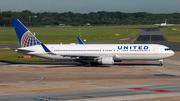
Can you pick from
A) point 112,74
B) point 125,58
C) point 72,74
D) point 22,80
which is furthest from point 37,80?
point 125,58

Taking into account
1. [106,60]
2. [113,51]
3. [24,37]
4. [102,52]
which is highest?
[24,37]

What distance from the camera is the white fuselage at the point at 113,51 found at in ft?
155

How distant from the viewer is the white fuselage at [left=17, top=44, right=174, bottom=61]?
47344 mm

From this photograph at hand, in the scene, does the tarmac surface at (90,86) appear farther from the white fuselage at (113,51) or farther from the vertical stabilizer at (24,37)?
the vertical stabilizer at (24,37)

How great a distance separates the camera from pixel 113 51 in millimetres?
47781

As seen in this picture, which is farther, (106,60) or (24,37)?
(24,37)

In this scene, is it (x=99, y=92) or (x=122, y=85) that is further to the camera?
(x=122, y=85)

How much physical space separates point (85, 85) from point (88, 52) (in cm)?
1810

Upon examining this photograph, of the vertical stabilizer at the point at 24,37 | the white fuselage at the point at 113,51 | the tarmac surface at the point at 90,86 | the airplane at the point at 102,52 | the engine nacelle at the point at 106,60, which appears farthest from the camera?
the vertical stabilizer at the point at 24,37

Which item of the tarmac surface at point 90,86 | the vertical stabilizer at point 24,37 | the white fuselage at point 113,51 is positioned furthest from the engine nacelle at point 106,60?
the vertical stabilizer at point 24,37

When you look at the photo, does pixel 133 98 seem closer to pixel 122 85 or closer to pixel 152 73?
pixel 122 85

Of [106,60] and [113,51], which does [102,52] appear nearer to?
[113,51]

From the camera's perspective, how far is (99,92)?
26.0m

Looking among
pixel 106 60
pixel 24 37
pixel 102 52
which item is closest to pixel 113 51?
pixel 102 52
